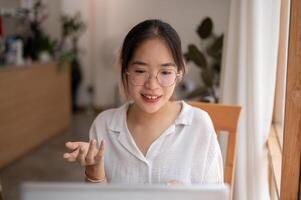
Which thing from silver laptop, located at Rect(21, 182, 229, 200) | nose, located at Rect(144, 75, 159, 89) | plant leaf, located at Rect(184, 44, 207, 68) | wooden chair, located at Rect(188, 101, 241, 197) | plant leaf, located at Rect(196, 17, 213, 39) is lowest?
wooden chair, located at Rect(188, 101, 241, 197)

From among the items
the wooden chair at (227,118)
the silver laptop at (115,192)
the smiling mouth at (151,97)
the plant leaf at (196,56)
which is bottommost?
the wooden chair at (227,118)

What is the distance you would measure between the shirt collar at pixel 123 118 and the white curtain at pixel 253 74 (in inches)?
14.4

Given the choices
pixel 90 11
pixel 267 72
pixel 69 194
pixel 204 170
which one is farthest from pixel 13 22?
pixel 69 194

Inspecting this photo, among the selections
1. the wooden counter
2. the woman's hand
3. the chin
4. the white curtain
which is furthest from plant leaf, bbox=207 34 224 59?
the wooden counter

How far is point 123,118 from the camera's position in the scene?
841 mm

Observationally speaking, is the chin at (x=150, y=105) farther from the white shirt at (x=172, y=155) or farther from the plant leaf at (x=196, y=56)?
the plant leaf at (x=196, y=56)

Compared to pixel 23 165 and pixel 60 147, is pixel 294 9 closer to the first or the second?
pixel 23 165

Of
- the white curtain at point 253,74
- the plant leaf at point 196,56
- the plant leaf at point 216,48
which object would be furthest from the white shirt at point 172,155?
the plant leaf at point 216,48

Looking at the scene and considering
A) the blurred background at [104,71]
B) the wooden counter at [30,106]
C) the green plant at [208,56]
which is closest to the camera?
the blurred background at [104,71]

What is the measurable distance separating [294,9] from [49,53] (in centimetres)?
283

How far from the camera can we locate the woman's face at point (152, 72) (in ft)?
2.18

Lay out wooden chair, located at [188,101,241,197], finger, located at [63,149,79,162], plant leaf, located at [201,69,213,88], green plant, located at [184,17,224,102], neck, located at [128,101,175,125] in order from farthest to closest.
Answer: plant leaf, located at [201,69,213,88] < green plant, located at [184,17,224,102] < wooden chair, located at [188,101,241,197] < neck, located at [128,101,175,125] < finger, located at [63,149,79,162]

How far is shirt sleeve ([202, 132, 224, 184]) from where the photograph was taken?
30.5 inches

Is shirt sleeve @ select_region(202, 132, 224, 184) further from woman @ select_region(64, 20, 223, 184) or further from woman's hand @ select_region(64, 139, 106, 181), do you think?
woman's hand @ select_region(64, 139, 106, 181)
